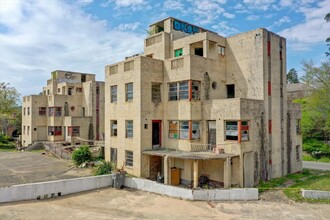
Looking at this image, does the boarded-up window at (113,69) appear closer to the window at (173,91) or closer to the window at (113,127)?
the window at (113,127)

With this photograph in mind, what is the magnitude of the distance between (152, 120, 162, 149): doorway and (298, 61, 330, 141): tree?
24593 mm

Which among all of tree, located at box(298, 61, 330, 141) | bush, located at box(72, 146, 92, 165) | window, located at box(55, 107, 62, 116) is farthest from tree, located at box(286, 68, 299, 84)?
bush, located at box(72, 146, 92, 165)

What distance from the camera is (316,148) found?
35.6m

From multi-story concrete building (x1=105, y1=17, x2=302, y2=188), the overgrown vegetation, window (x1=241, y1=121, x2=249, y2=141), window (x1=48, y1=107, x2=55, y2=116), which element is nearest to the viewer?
the overgrown vegetation

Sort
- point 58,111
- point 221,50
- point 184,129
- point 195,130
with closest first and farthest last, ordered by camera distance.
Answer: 1. point 195,130
2. point 184,129
3. point 221,50
4. point 58,111

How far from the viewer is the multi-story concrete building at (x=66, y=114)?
A: 130 ft

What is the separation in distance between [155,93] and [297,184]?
1425 cm

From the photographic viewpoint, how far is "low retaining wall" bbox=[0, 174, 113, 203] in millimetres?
15273

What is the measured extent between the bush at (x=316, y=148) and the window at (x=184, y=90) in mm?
24106

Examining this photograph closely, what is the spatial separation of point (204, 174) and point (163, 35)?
45.0 ft

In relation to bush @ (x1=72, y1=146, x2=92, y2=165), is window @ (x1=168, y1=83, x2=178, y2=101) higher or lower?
higher

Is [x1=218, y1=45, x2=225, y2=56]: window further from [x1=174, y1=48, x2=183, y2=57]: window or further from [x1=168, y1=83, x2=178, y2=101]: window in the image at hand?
[x1=168, y1=83, x2=178, y2=101]: window

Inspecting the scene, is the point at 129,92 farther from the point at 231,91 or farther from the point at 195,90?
the point at 231,91

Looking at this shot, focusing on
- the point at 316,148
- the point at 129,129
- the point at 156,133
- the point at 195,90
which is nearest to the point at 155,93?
the point at 156,133
